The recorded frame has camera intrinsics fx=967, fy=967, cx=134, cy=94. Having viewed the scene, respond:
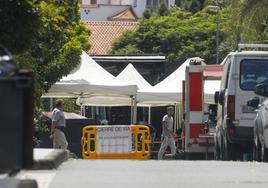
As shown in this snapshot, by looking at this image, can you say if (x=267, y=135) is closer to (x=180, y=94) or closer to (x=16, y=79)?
(x=16, y=79)

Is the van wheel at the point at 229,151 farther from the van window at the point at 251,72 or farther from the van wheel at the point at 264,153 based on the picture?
the van wheel at the point at 264,153

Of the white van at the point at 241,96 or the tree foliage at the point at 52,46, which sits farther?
the white van at the point at 241,96

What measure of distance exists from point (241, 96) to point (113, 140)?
5.00 meters

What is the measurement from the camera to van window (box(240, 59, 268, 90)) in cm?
1897

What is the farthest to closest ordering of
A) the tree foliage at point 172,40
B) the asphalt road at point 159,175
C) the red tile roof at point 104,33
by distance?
the red tile roof at point 104,33, the tree foliage at point 172,40, the asphalt road at point 159,175

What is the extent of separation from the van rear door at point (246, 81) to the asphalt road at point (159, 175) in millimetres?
4027

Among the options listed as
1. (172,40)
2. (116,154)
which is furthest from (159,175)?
(172,40)

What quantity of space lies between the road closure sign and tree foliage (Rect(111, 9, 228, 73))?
39.4 m

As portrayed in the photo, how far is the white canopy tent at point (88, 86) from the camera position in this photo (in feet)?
90.0

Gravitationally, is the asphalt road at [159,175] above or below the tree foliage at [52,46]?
below

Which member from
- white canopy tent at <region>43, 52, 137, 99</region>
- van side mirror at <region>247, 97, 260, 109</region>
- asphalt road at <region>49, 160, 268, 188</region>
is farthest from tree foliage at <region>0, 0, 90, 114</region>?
van side mirror at <region>247, 97, 260, 109</region>

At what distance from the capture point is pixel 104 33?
7862cm

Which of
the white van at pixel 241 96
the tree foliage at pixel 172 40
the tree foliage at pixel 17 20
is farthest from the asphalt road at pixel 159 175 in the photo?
the tree foliage at pixel 172 40

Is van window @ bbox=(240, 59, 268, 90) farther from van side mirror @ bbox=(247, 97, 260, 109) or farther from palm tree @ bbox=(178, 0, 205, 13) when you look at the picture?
palm tree @ bbox=(178, 0, 205, 13)
